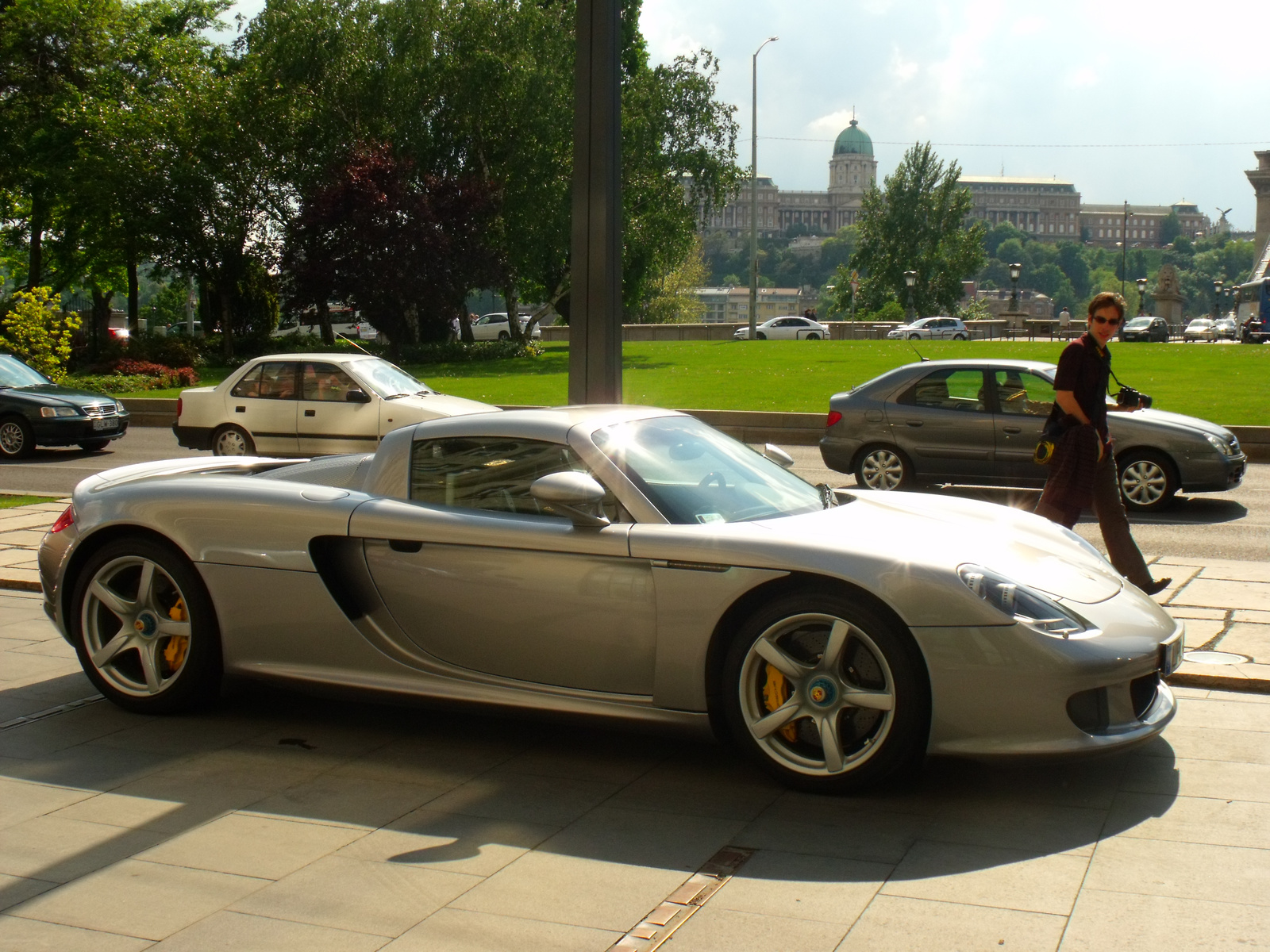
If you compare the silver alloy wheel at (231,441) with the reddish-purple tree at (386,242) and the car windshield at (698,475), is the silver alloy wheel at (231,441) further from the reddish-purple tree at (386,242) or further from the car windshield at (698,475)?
the reddish-purple tree at (386,242)

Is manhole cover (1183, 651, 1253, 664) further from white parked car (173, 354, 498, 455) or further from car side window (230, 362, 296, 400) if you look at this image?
car side window (230, 362, 296, 400)

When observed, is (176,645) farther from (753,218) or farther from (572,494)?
(753,218)

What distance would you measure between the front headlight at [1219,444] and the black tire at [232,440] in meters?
10.7

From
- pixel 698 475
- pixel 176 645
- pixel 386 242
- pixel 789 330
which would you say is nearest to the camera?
pixel 698 475

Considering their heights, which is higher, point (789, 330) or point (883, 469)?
point (789, 330)

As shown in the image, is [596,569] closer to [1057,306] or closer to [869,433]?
[869,433]

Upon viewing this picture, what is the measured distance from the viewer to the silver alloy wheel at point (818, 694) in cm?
424

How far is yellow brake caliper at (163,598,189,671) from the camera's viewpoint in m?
5.31

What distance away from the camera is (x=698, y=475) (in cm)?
500

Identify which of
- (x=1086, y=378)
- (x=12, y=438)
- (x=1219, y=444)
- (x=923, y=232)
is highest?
(x=923, y=232)

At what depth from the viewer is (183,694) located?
5316mm

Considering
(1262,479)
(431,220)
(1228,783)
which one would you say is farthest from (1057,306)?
(1228,783)

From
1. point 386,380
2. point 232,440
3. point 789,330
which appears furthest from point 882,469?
point 789,330

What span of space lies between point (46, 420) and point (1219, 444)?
14.3m
